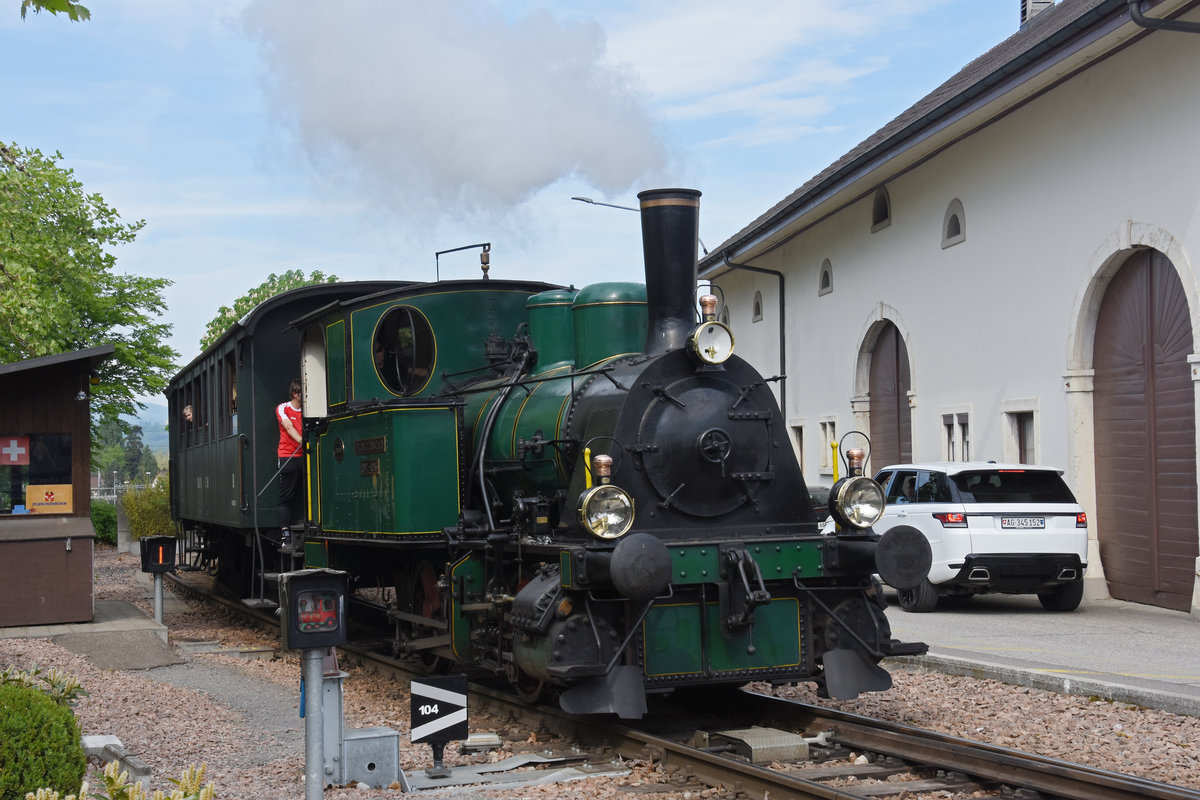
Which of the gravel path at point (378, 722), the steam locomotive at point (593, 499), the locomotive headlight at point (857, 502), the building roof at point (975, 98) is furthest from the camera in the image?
the building roof at point (975, 98)

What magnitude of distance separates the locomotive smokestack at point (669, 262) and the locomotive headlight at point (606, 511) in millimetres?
1210

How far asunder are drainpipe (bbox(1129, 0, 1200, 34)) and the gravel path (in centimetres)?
644

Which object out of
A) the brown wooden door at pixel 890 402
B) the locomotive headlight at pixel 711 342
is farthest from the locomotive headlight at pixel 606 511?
the brown wooden door at pixel 890 402

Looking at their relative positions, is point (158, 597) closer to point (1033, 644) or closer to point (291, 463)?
point (291, 463)

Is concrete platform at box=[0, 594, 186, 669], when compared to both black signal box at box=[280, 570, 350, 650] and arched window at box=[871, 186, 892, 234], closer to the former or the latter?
black signal box at box=[280, 570, 350, 650]

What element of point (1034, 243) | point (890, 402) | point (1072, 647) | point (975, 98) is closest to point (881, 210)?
point (890, 402)

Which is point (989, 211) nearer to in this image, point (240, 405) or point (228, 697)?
point (240, 405)

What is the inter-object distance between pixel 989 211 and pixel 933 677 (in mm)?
8718

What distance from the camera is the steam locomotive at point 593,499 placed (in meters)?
6.98

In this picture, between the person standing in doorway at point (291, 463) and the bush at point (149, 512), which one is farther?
the bush at point (149, 512)

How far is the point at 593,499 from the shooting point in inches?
269

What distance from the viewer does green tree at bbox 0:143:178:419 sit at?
18.2 m

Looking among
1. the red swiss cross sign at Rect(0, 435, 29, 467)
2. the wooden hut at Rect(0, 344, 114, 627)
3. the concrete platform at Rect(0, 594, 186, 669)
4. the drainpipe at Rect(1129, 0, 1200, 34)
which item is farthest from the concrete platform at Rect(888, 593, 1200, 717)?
the red swiss cross sign at Rect(0, 435, 29, 467)

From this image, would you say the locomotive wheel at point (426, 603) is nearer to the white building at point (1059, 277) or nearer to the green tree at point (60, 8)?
the green tree at point (60, 8)
